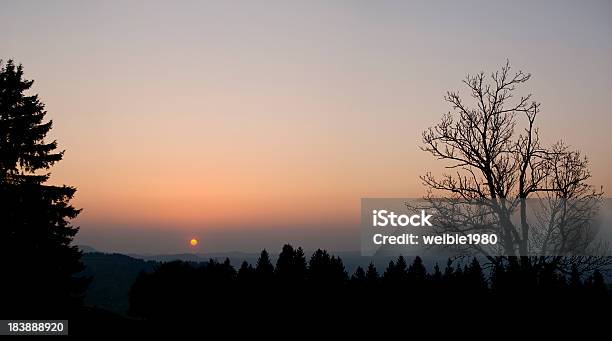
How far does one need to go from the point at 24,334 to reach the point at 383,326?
130ft

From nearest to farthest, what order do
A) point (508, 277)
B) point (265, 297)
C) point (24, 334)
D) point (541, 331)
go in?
point (508, 277) → point (541, 331) → point (24, 334) → point (265, 297)

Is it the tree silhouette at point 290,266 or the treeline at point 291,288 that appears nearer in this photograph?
the treeline at point 291,288

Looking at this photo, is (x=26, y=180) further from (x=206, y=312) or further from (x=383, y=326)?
(x=383, y=326)

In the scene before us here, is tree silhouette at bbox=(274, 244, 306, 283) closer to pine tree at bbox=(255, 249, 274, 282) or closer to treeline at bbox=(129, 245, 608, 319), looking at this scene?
Answer: treeline at bbox=(129, 245, 608, 319)

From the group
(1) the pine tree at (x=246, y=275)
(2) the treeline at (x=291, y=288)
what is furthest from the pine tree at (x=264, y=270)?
(1) the pine tree at (x=246, y=275)

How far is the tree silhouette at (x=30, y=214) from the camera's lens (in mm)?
26641

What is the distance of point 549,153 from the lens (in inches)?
550

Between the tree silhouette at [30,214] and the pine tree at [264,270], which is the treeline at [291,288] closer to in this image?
the pine tree at [264,270]

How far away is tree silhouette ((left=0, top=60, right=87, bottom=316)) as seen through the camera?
26641 millimetres

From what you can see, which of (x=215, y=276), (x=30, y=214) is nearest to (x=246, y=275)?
(x=215, y=276)

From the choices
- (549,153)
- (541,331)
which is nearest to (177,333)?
(541,331)

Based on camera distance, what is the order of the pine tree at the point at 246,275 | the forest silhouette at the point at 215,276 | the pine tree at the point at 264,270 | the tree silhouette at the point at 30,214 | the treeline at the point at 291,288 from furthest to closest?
the pine tree at the point at 246,275 < the pine tree at the point at 264,270 < the treeline at the point at 291,288 < the tree silhouette at the point at 30,214 < the forest silhouette at the point at 215,276

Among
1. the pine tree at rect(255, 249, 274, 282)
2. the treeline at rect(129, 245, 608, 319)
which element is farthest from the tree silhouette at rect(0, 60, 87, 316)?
the pine tree at rect(255, 249, 274, 282)

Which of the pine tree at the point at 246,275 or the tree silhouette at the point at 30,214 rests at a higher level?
the tree silhouette at the point at 30,214
